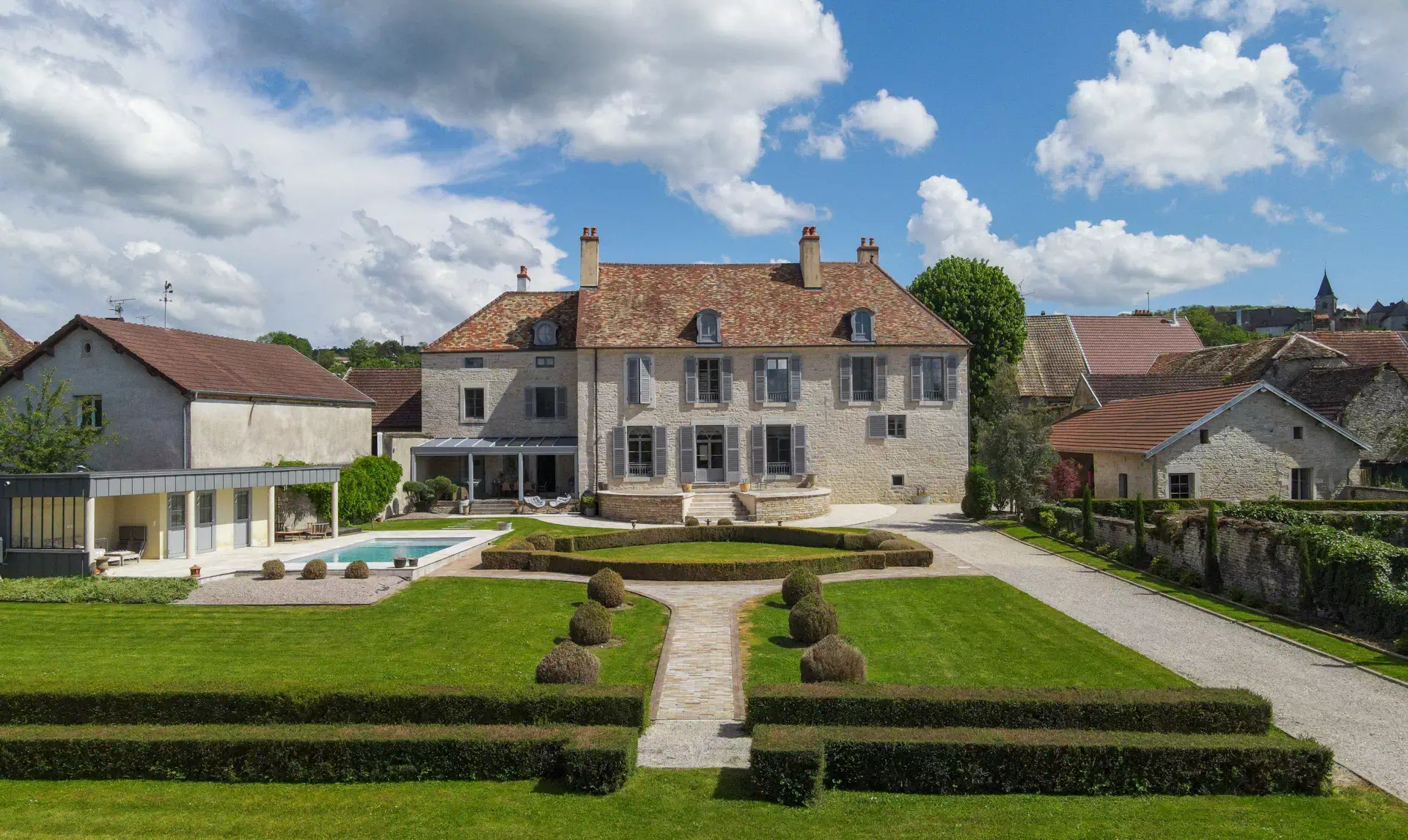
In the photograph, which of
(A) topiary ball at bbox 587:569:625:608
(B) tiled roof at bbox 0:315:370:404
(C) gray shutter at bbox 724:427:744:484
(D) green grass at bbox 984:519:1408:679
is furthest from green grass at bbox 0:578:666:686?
(C) gray shutter at bbox 724:427:744:484

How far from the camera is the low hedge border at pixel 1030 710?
34.6 ft

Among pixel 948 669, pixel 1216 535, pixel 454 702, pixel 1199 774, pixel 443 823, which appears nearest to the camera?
pixel 443 823

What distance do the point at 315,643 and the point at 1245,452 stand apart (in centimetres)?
2935

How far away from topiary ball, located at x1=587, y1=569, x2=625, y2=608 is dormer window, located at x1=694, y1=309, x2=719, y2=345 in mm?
19170

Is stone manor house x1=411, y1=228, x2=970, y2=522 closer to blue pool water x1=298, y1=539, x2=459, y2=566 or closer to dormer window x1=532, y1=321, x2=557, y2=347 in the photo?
dormer window x1=532, y1=321, x2=557, y2=347

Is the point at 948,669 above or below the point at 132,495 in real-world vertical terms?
below

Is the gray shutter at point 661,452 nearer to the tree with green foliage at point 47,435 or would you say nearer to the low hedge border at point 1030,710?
the tree with green foliage at point 47,435

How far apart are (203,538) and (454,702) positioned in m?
19.3

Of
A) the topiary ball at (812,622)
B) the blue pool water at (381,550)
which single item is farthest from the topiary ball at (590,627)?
the blue pool water at (381,550)

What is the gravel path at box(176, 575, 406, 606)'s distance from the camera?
19.2 meters

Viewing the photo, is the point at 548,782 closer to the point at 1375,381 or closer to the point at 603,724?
the point at 603,724

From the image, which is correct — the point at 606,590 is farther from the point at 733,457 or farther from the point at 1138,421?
the point at 1138,421

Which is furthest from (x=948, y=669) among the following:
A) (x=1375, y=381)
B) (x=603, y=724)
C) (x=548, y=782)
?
(x=1375, y=381)

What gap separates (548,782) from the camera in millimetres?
10133
